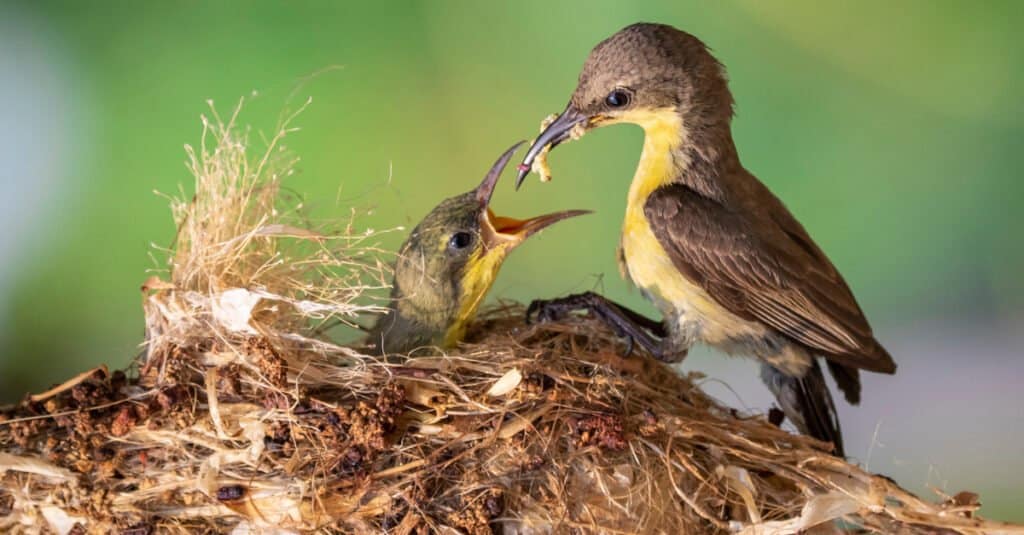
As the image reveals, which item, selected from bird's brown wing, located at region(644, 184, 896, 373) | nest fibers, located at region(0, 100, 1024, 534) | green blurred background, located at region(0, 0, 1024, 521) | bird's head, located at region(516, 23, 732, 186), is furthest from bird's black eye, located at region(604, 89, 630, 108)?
green blurred background, located at region(0, 0, 1024, 521)

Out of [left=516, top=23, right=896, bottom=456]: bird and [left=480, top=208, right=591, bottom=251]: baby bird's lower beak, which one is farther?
[left=480, top=208, right=591, bottom=251]: baby bird's lower beak

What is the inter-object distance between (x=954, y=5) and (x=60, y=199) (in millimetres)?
2507

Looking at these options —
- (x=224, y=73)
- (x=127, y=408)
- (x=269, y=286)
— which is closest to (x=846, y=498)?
(x=269, y=286)

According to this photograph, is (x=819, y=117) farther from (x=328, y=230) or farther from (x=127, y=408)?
Answer: (x=127, y=408)

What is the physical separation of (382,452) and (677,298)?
674 millimetres

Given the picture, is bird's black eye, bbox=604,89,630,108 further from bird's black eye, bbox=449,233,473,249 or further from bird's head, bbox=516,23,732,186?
bird's black eye, bbox=449,233,473,249

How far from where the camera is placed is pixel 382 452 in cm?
161

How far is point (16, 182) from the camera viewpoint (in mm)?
2617

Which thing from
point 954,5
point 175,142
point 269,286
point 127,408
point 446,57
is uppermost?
point 954,5

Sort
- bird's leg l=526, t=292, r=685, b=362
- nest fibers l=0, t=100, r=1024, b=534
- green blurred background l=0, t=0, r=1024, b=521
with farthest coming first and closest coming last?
green blurred background l=0, t=0, r=1024, b=521
bird's leg l=526, t=292, r=685, b=362
nest fibers l=0, t=100, r=1024, b=534

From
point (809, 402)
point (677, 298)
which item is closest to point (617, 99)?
point (677, 298)

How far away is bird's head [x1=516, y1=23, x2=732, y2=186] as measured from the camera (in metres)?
1.84

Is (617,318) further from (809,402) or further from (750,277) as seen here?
(809,402)

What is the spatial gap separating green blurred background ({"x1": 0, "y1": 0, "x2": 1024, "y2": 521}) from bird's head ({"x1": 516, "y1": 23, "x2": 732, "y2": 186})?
76cm
